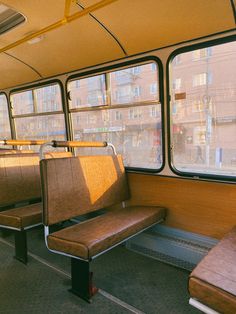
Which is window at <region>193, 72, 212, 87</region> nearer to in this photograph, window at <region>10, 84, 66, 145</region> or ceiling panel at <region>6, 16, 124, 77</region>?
ceiling panel at <region>6, 16, 124, 77</region>

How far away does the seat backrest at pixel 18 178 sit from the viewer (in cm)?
283

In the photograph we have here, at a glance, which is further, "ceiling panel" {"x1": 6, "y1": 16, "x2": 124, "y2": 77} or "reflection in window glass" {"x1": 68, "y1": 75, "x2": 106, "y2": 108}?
"reflection in window glass" {"x1": 68, "y1": 75, "x2": 106, "y2": 108}

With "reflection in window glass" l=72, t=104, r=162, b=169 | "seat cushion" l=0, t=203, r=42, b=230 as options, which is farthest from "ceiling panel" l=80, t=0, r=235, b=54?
"seat cushion" l=0, t=203, r=42, b=230

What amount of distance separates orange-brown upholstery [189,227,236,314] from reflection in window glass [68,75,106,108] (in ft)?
7.39

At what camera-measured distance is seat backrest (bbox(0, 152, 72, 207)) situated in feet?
9.27

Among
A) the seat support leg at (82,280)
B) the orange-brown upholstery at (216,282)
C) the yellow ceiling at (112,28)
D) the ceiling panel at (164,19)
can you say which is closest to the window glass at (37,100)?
the yellow ceiling at (112,28)

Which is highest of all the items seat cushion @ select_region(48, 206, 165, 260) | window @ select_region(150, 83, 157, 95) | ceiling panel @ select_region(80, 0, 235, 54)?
ceiling panel @ select_region(80, 0, 235, 54)

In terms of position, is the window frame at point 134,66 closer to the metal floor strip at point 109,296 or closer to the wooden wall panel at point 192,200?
the wooden wall panel at point 192,200

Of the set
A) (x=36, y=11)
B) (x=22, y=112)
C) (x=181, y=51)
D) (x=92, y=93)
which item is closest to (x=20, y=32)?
(x=36, y=11)

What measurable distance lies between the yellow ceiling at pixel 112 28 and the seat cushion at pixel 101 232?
1.73 m

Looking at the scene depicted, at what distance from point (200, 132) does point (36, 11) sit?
1.84 metres

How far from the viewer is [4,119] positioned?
5.05 m

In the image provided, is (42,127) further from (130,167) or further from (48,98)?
(130,167)

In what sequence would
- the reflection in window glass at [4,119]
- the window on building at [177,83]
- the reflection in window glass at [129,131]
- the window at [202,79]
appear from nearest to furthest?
1. the window at [202,79]
2. the window on building at [177,83]
3. the reflection in window glass at [129,131]
4. the reflection in window glass at [4,119]
